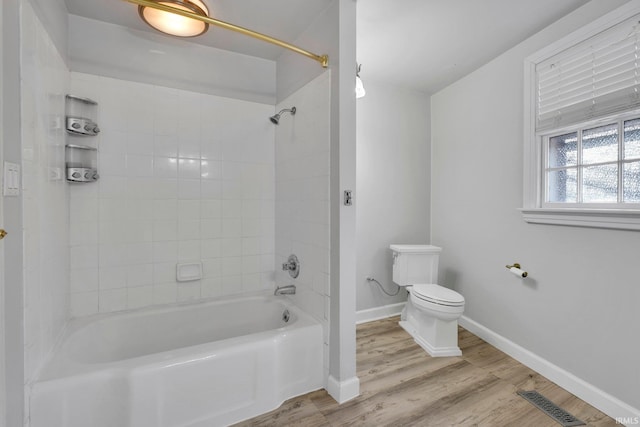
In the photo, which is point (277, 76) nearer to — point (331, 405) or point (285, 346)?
point (285, 346)

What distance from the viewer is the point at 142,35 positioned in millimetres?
1965

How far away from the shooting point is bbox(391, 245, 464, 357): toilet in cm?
214

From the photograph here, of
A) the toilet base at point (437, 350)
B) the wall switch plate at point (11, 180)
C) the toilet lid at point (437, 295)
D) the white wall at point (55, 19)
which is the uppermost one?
the white wall at point (55, 19)

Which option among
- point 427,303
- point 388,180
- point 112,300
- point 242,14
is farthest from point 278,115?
point 427,303

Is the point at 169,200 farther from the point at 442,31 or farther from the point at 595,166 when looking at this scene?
the point at 595,166

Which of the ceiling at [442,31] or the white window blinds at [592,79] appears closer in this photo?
the white window blinds at [592,79]

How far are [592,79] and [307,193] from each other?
189 cm

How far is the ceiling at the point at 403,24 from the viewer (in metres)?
1.72

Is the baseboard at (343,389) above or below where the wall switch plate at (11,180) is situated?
below

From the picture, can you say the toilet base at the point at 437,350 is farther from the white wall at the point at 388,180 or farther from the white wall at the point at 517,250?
the white wall at the point at 388,180

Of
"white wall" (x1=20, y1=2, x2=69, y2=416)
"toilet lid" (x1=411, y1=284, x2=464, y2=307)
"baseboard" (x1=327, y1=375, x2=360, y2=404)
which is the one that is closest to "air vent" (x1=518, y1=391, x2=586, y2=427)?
"toilet lid" (x1=411, y1=284, x2=464, y2=307)

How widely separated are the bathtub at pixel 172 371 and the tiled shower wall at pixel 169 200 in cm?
21

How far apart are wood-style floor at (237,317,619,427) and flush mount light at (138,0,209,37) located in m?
2.27

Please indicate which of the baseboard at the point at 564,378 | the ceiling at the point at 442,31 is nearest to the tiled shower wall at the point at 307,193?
the ceiling at the point at 442,31
